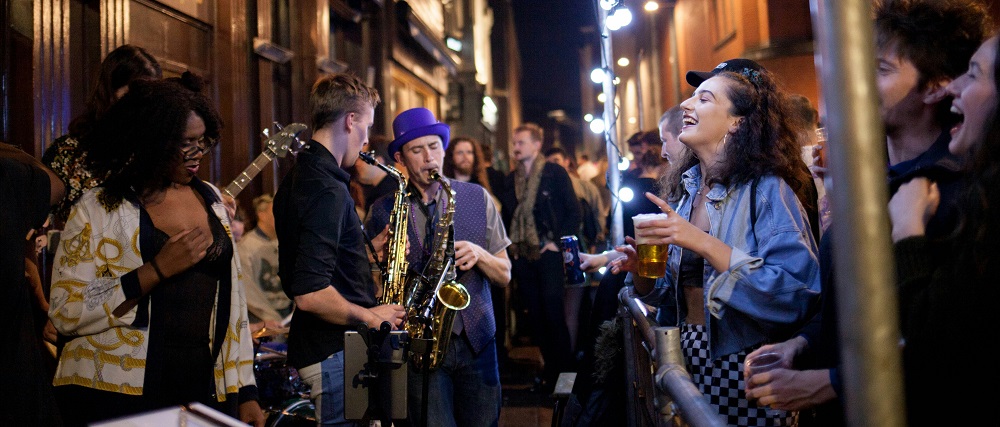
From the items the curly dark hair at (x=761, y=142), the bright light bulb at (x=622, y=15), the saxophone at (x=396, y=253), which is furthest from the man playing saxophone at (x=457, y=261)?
the bright light bulb at (x=622, y=15)

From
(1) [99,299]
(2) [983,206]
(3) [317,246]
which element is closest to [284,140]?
(3) [317,246]

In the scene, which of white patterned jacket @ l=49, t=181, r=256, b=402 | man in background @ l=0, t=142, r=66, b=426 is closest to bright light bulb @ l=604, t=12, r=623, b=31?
white patterned jacket @ l=49, t=181, r=256, b=402

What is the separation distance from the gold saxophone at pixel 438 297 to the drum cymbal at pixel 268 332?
170 centimetres

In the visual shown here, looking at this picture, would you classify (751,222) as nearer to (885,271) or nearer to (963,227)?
(963,227)

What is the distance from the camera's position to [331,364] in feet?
11.6

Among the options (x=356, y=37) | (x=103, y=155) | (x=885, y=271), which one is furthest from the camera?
(x=356, y=37)

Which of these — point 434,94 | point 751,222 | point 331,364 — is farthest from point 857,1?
point 434,94

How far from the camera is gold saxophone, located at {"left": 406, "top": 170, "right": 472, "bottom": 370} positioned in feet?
13.2

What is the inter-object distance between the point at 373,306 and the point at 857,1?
10.2 feet

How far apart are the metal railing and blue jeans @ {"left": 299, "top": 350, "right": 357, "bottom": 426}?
51.0 inches

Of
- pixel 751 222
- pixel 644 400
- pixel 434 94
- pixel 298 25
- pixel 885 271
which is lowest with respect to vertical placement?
pixel 644 400

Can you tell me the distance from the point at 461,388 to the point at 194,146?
73.5 inches

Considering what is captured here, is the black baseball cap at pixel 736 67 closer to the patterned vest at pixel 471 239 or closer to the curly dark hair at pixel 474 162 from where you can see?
the patterned vest at pixel 471 239

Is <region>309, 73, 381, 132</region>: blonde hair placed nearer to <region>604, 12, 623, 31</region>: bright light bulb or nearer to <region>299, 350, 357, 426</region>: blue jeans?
<region>299, 350, 357, 426</region>: blue jeans
